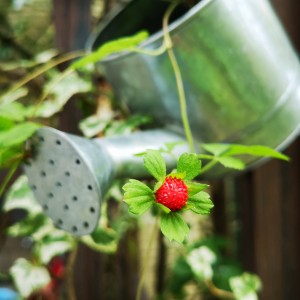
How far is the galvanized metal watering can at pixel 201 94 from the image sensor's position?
60 cm

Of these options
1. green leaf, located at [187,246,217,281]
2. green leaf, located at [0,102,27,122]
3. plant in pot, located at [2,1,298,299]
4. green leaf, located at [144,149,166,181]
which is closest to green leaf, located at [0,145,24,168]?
plant in pot, located at [2,1,298,299]

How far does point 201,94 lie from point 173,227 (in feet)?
1.02

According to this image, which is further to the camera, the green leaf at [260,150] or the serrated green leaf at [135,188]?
the green leaf at [260,150]

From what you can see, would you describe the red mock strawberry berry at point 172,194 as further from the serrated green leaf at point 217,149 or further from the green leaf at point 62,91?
the green leaf at point 62,91

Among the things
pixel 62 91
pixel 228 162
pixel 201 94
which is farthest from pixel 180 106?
pixel 62 91

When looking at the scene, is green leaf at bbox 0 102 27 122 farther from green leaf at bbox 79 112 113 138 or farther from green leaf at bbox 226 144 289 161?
green leaf at bbox 226 144 289 161

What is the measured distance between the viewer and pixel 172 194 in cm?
42

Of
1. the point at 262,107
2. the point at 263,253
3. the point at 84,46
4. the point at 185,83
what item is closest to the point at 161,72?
the point at 185,83

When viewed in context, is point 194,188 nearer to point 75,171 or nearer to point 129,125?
point 75,171

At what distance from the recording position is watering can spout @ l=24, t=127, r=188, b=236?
0.57 meters

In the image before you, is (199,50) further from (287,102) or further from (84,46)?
(84,46)

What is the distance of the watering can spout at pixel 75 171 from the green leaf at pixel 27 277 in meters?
0.24

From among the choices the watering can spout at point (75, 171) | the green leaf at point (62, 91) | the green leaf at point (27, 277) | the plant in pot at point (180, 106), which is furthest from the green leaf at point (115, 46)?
the green leaf at point (27, 277)

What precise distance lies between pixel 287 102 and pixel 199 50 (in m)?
0.15
